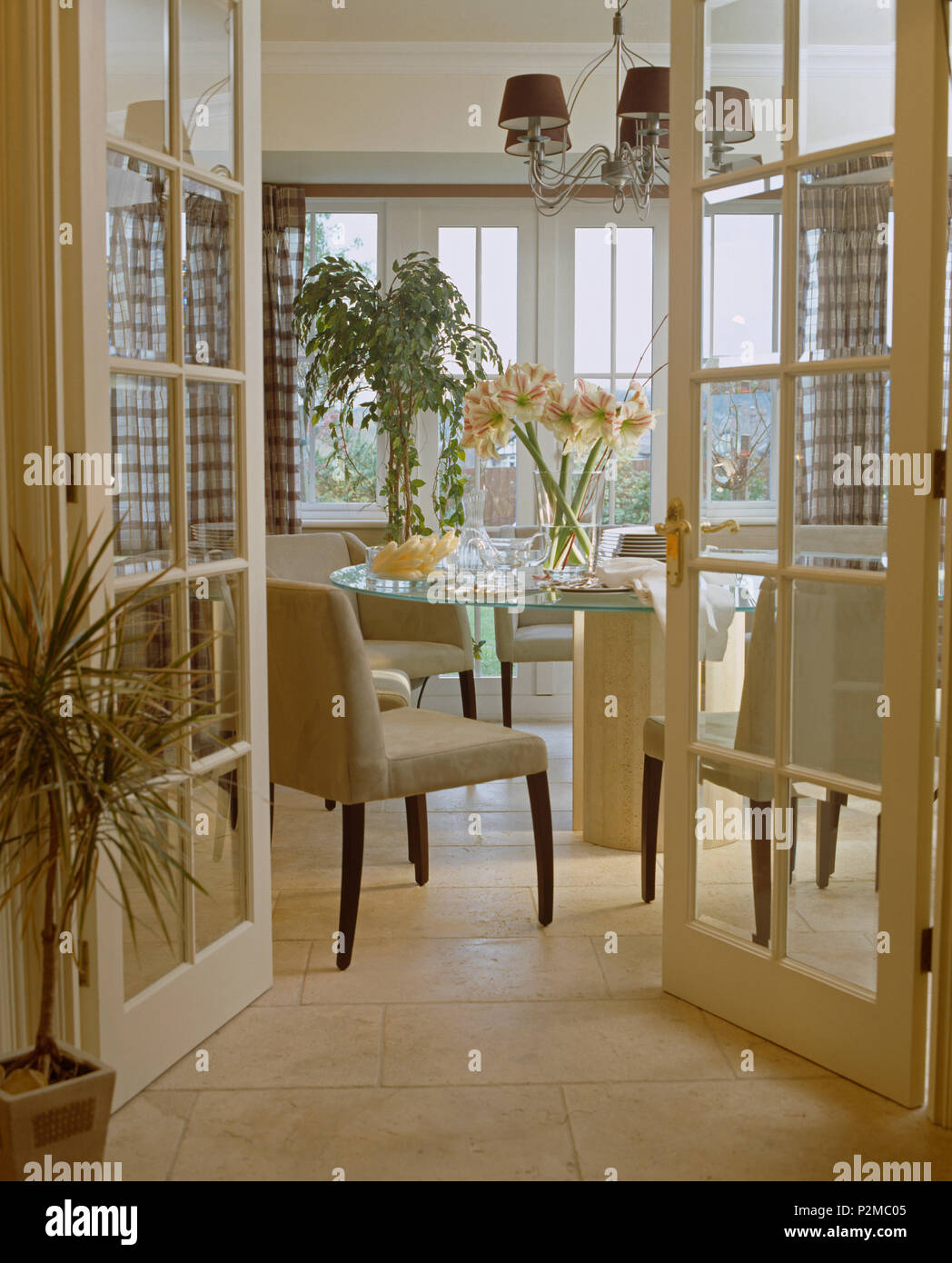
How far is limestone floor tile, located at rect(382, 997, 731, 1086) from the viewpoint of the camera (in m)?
2.57

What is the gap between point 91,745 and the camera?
6.26 ft

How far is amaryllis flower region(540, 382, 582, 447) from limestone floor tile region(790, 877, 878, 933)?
1.80m

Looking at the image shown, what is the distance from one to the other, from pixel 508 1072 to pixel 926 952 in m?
0.85

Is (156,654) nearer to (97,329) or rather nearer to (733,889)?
(97,329)

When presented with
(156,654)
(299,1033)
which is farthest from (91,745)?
(299,1033)

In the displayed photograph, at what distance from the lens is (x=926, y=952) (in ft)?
7.73

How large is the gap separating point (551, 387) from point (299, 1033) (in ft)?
6.92

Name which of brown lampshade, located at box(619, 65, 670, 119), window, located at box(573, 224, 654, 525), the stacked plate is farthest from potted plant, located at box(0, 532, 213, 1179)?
window, located at box(573, 224, 654, 525)

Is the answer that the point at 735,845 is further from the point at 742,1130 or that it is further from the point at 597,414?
the point at 597,414

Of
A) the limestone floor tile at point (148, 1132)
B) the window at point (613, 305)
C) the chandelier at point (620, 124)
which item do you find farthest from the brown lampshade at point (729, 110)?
the window at point (613, 305)

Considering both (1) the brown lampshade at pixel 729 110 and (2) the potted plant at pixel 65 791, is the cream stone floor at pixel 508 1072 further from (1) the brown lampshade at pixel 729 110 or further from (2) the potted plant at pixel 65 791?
(1) the brown lampshade at pixel 729 110

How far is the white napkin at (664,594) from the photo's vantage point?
2779 millimetres

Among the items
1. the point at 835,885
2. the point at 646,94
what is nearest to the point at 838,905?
the point at 835,885
